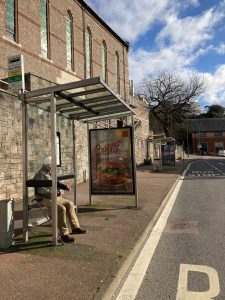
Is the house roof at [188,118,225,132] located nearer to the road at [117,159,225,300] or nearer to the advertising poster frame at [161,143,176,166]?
the advertising poster frame at [161,143,176,166]

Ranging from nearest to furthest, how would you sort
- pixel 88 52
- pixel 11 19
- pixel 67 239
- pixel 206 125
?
pixel 67 239 < pixel 11 19 < pixel 88 52 < pixel 206 125

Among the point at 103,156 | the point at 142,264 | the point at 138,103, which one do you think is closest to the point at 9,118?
the point at 103,156

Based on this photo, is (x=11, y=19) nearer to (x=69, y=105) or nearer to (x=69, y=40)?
(x=69, y=40)

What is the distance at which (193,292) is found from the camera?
16.4 ft

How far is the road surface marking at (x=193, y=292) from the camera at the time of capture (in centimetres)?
486

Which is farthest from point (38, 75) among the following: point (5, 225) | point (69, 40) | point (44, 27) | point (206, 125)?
point (206, 125)

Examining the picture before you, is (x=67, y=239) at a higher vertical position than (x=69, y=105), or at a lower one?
lower

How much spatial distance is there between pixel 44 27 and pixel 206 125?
11023 centimetres

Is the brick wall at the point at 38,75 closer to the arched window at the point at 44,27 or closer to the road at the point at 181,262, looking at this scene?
the arched window at the point at 44,27

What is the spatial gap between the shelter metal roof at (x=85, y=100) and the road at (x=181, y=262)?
2.87 metres

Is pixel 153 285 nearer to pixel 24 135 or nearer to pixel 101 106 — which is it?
pixel 24 135

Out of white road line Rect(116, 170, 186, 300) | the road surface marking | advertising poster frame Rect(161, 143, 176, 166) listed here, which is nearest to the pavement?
white road line Rect(116, 170, 186, 300)

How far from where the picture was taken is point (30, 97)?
752cm

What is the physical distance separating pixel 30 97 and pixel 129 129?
4531 mm
